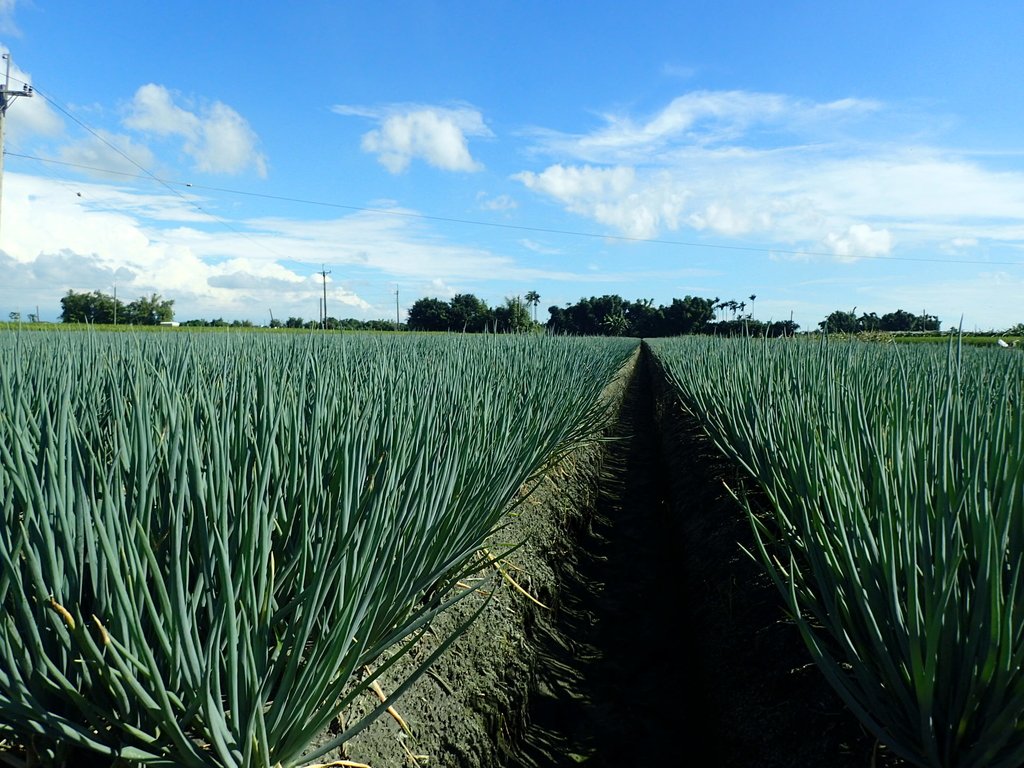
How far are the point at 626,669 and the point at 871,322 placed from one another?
935 inches

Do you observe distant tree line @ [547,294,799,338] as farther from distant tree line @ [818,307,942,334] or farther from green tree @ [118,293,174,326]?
green tree @ [118,293,174,326]

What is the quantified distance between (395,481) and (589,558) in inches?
111

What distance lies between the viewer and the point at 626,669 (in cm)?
296

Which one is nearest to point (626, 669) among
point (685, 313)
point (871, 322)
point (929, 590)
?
point (929, 590)

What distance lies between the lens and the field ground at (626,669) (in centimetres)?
183

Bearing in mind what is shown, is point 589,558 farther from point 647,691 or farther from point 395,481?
point 395,481

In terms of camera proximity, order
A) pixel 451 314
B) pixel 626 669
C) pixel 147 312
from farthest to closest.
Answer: pixel 451 314
pixel 147 312
pixel 626 669

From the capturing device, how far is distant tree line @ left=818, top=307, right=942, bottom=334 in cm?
864

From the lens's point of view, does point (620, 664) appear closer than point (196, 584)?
No

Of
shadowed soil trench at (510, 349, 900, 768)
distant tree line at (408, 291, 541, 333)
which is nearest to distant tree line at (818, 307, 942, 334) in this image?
shadowed soil trench at (510, 349, 900, 768)

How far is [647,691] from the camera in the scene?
279cm

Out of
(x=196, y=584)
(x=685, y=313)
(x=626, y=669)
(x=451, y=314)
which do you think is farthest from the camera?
(x=685, y=313)

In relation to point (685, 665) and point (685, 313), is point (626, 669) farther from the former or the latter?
point (685, 313)

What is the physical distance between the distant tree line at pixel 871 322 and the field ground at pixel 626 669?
160 centimetres
